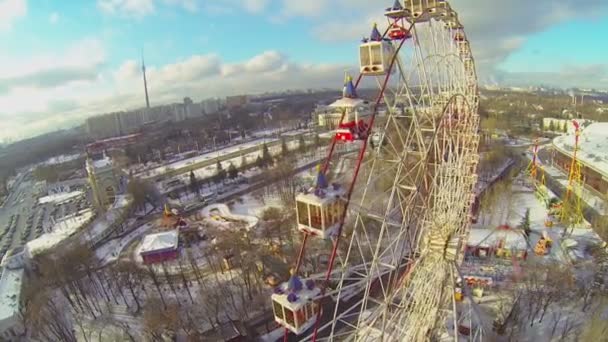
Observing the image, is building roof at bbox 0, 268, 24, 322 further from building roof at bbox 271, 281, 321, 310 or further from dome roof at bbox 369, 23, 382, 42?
dome roof at bbox 369, 23, 382, 42

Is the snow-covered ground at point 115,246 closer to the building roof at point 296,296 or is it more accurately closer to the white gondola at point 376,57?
the building roof at point 296,296

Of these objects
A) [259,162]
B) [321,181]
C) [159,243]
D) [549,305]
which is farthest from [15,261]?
[549,305]

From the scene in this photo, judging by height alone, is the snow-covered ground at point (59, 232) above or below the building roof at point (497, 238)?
above

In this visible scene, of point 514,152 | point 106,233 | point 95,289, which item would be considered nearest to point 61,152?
point 106,233

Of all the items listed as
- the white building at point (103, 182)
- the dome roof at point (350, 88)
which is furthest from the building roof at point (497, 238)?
the white building at point (103, 182)

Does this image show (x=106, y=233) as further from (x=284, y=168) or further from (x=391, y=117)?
(x=391, y=117)

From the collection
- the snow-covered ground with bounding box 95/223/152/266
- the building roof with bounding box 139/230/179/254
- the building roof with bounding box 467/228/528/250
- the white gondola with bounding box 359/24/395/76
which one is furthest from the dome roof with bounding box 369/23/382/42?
the snow-covered ground with bounding box 95/223/152/266
